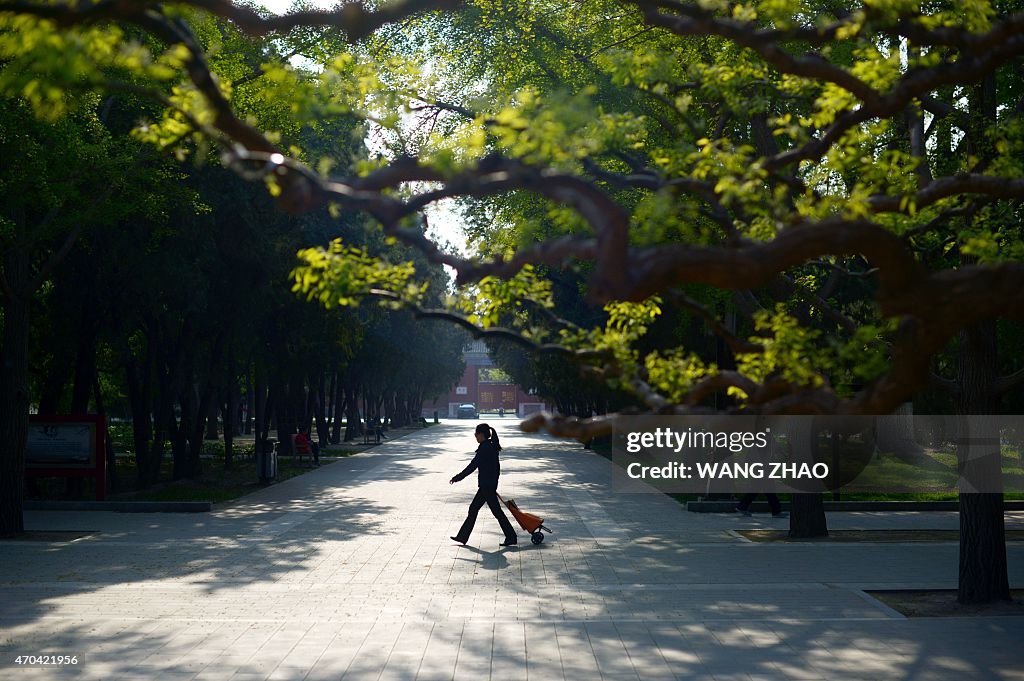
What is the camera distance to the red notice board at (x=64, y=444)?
22.0 m

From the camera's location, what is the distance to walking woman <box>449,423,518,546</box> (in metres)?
16.5

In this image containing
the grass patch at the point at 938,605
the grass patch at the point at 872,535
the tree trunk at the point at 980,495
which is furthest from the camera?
the grass patch at the point at 872,535

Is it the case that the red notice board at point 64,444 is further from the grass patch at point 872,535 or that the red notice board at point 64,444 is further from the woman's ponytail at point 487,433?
the grass patch at point 872,535

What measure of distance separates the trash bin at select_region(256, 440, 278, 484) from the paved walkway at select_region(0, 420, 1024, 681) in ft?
25.3

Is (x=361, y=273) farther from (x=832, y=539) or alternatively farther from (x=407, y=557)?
(x=832, y=539)

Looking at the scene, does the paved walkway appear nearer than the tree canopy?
No

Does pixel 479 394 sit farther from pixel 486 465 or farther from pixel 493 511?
pixel 493 511

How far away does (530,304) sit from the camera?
8078 millimetres

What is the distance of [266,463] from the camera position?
94.9 feet

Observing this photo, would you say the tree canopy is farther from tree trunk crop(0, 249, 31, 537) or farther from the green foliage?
tree trunk crop(0, 249, 31, 537)

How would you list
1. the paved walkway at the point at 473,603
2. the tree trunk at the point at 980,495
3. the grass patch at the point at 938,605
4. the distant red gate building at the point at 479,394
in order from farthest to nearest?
the distant red gate building at the point at 479,394 < the tree trunk at the point at 980,495 < the grass patch at the point at 938,605 < the paved walkway at the point at 473,603

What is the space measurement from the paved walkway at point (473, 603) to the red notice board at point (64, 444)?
1.24m

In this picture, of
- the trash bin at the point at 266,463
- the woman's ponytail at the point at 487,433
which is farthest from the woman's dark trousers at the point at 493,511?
the trash bin at the point at 266,463

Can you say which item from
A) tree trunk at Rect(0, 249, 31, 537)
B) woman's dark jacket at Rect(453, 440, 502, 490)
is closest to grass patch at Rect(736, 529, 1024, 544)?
woman's dark jacket at Rect(453, 440, 502, 490)
